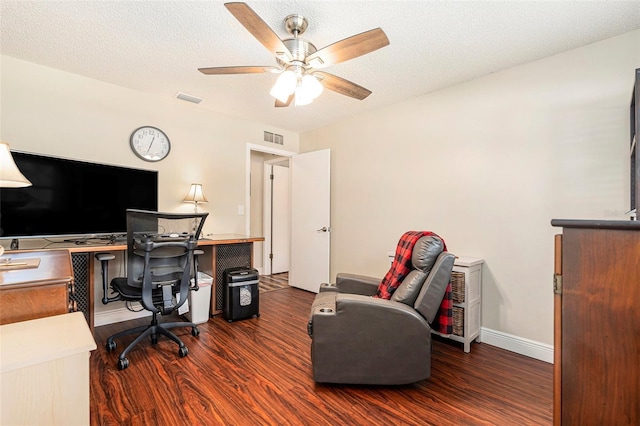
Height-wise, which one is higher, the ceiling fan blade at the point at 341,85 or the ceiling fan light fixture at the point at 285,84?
the ceiling fan blade at the point at 341,85

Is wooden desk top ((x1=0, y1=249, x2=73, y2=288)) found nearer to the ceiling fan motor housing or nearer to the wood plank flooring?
the ceiling fan motor housing

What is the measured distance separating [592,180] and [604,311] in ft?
5.72

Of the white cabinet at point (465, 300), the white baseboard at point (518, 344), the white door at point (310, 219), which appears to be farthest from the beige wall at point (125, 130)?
the white baseboard at point (518, 344)

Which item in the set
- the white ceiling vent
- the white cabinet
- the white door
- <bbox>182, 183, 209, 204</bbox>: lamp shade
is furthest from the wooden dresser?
the white ceiling vent

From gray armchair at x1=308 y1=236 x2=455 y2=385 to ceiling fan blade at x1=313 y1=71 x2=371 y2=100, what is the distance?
1.32 m

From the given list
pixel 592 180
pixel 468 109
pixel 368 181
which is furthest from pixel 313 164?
pixel 592 180

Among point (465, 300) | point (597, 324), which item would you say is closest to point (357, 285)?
point (465, 300)

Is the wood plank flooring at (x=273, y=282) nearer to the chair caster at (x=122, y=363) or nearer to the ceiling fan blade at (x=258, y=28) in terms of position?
the chair caster at (x=122, y=363)

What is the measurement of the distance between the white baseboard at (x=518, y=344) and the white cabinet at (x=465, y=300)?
0.42ft

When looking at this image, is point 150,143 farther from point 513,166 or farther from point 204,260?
point 513,166

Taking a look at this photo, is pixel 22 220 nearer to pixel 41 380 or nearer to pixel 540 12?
pixel 41 380

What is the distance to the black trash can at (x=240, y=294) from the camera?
3.01 meters

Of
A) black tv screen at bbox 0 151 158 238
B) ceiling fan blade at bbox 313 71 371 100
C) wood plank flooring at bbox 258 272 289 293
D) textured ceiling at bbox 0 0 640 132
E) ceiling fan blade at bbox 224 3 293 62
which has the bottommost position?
wood plank flooring at bbox 258 272 289 293

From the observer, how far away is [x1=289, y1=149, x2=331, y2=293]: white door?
13.2ft
